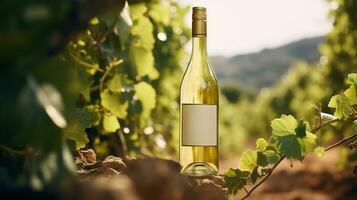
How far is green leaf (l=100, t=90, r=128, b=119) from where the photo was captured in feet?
8.99

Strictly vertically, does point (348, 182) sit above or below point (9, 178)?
below

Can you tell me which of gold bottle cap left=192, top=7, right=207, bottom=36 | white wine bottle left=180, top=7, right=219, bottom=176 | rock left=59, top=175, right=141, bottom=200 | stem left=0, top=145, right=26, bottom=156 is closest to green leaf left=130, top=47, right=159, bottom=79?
white wine bottle left=180, top=7, right=219, bottom=176

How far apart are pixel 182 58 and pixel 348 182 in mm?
3630

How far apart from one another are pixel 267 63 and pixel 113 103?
6654 centimetres

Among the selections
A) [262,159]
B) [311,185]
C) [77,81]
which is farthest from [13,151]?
[311,185]

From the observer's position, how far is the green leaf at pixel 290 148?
194 cm

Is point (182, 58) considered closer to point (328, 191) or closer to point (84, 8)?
point (328, 191)

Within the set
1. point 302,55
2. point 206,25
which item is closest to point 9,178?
point 206,25

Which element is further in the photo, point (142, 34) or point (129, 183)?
point (142, 34)

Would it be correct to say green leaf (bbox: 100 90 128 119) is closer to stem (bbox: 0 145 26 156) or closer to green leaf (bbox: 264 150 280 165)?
green leaf (bbox: 264 150 280 165)

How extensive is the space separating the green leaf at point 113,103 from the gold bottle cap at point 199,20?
0.69 m

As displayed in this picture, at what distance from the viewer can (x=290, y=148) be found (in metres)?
1.94

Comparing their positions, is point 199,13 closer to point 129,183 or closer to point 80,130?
point 80,130

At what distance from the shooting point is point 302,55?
70.2 metres
